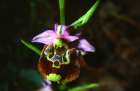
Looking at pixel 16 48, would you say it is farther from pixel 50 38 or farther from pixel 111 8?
pixel 111 8

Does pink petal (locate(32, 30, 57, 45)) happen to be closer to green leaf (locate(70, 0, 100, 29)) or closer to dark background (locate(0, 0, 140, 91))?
green leaf (locate(70, 0, 100, 29))

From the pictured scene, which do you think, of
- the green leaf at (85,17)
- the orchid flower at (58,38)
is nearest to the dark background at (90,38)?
the orchid flower at (58,38)

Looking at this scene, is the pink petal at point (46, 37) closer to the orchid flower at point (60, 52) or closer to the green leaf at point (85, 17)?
the orchid flower at point (60, 52)

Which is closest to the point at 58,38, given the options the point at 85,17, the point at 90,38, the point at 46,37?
the point at 46,37

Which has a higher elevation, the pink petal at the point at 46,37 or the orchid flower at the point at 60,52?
the pink petal at the point at 46,37

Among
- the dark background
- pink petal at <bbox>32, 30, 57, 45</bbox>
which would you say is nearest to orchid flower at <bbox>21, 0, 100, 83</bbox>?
pink petal at <bbox>32, 30, 57, 45</bbox>
